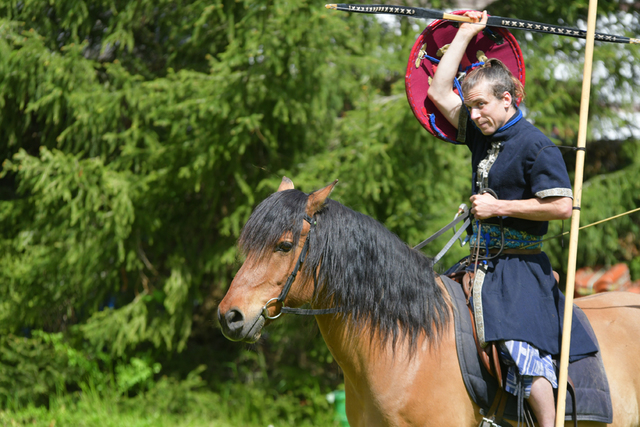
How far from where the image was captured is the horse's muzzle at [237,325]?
1938 millimetres

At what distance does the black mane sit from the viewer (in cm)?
206

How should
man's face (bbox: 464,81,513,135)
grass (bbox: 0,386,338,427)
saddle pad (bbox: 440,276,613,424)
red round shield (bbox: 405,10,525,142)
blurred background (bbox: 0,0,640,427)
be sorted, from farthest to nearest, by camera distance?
grass (bbox: 0,386,338,427), blurred background (bbox: 0,0,640,427), red round shield (bbox: 405,10,525,142), man's face (bbox: 464,81,513,135), saddle pad (bbox: 440,276,613,424)

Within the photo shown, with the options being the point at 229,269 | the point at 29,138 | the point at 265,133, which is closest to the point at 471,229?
the point at 265,133

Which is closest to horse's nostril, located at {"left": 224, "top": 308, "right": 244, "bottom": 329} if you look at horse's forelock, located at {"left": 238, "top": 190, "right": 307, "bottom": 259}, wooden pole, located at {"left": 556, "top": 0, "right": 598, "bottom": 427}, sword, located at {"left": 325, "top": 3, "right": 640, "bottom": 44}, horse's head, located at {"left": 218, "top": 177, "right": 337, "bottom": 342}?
horse's head, located at {"left": 218, "top": 177, "right": 337, "bottom": 342}

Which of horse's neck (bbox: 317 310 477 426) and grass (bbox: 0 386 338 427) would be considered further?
grass (bbox: 0 386 338 427)

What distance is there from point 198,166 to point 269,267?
308 centimetres

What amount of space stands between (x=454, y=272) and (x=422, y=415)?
765 millimetres

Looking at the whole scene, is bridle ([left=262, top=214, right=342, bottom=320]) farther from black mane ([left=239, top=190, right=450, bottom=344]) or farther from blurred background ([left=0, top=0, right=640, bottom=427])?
blurred background ([left=0, top=0, right=640, bottom=427])

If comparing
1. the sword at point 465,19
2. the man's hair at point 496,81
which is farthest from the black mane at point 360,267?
the sword at point 465,19

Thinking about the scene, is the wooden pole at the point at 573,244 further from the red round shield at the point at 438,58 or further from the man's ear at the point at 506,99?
the red round shield at the point at 438,58

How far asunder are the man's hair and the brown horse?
0.80 meters

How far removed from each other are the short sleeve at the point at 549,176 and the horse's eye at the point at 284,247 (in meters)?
1.06

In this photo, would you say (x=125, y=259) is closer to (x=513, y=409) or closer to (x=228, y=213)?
(x=228, y=213)

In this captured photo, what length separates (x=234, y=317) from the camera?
6.42ft
